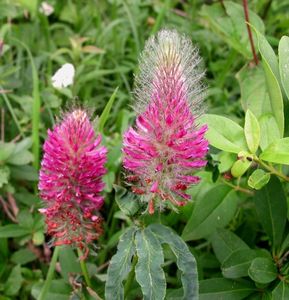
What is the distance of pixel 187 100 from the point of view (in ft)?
4.75

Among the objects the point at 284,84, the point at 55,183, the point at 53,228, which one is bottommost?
the point at 53,228

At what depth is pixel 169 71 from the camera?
1.41 metres

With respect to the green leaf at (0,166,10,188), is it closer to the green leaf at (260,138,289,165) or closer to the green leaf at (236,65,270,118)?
the green leaf at (236,65,270,118)

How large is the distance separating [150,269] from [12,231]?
2.68 ft

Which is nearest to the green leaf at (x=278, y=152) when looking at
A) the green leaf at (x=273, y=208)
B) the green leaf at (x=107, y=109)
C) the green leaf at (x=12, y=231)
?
the green leaf at (x=273, y=208)

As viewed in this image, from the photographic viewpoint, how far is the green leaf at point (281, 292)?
1.58m

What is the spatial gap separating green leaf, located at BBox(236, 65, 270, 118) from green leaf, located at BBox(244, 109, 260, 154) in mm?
394

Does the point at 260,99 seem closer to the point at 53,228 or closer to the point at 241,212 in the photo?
the point at 241,212

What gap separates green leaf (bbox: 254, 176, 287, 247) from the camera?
1.75m

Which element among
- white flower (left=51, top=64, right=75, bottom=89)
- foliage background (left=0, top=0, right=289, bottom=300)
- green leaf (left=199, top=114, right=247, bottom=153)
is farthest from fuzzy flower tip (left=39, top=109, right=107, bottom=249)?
white flower (left=51, top=64, right=75, bottom=89)

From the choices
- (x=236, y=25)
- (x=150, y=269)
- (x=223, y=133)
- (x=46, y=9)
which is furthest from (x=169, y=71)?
(x=46, y=9)

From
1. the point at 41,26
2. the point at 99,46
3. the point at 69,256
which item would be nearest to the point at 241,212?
the point at 69,256

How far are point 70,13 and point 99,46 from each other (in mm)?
429

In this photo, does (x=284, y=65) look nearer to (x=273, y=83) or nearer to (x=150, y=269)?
(x=273, y=83)
